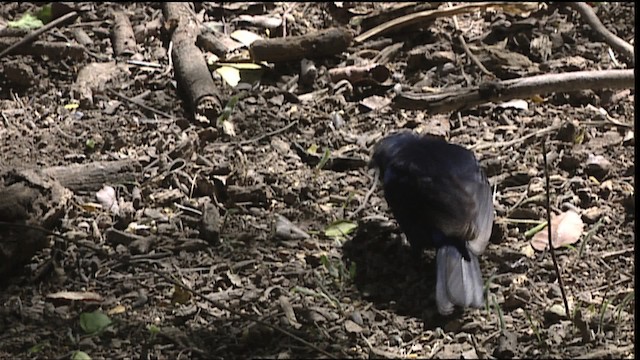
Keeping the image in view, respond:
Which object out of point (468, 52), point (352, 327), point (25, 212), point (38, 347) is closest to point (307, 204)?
point (352, 327)

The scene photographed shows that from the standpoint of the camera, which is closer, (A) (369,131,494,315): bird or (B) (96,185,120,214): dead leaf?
(A) (369,131,494,315): bird

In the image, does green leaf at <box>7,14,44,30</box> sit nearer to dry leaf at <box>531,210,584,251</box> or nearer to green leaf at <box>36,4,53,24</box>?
green leaf at <box>36,4,53,24</box>

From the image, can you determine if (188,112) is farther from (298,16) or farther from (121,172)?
(298,16)

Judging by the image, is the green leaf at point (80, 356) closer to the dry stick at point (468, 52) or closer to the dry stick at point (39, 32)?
the dry stick at point (39, 32)

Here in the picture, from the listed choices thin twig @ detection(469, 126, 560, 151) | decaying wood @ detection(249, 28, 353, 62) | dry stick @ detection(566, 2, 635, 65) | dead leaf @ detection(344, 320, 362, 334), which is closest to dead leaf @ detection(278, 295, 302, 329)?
dead leaf @ detection(344, 320, 362, 334)

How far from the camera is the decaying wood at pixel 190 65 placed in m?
5.39

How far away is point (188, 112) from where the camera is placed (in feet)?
18.0

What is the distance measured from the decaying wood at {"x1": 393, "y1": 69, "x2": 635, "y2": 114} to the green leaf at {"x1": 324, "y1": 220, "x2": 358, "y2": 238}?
1.86 feet

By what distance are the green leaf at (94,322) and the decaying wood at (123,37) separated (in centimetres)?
245

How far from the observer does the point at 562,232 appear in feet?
14.5

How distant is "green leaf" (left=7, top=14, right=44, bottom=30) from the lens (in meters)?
6.18

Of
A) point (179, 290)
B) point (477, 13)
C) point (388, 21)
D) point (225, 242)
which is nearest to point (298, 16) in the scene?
point (388, 21)

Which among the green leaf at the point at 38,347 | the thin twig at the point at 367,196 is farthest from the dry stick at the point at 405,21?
the green leaf at the point at 38,347

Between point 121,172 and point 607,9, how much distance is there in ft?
9.99
